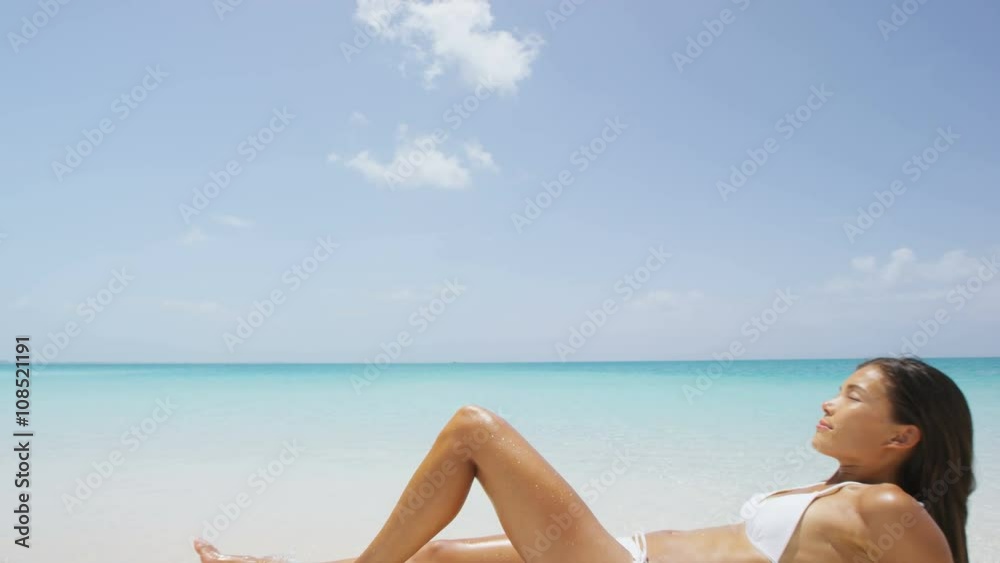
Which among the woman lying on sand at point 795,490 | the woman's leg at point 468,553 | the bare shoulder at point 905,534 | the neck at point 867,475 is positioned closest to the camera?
the bare shoulder at point 905,534

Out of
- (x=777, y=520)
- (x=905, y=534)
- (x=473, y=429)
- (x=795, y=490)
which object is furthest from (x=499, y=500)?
(x=905, y=534)

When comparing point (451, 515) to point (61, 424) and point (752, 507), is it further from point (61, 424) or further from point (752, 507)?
point (61, 424)

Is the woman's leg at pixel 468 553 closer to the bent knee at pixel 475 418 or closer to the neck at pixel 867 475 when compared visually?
the bent knee at pixel 475 418

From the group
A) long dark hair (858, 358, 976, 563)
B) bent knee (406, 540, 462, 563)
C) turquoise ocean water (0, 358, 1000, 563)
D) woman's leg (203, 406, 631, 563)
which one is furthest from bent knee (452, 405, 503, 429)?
turquoise ocean water (0, 358, 1000, 563)

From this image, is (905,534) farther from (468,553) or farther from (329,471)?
(329,471)

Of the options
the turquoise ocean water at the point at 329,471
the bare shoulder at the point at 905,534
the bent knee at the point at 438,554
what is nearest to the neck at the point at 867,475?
the bare shoulder at the point at 905,534

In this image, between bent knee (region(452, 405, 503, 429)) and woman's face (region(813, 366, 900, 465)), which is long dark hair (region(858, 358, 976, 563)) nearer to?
woman's face (region(813, 366, 900, 465))

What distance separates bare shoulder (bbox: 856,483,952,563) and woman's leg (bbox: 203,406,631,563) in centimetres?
85

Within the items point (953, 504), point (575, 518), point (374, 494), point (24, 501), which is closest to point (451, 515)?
point (575, 518)

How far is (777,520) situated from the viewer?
8.18ft

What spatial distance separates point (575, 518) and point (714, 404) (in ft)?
37.8

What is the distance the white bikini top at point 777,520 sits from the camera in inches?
96.2

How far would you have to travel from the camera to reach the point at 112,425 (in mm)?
9578

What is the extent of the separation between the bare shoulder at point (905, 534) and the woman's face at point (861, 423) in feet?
1.00
